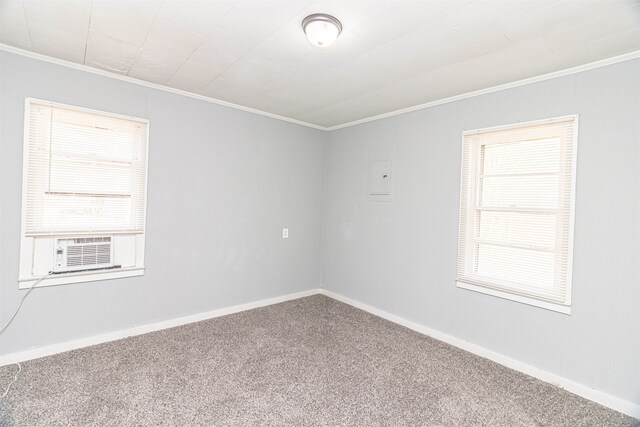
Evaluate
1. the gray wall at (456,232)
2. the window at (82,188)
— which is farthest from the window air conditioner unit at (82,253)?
the gray wall at (456,232)

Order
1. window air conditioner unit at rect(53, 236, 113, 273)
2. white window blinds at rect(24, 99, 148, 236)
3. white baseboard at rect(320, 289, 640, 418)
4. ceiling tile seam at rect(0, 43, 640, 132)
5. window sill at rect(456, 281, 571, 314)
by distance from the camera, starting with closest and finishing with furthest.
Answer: white baseboard at rect(320, 289, 640, 418) < ceiling tile seam at rect(0, 43, 640, 132) < window sill at rect(456, 281, 571, 314) < white window blinds at rect(24, 99, 148, 236) < window air conditioner unit at rect(53, 236, 113, 273)

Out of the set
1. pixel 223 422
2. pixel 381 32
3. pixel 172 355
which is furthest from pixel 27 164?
pixel 381 32

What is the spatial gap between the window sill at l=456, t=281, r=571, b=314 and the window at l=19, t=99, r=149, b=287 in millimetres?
3169

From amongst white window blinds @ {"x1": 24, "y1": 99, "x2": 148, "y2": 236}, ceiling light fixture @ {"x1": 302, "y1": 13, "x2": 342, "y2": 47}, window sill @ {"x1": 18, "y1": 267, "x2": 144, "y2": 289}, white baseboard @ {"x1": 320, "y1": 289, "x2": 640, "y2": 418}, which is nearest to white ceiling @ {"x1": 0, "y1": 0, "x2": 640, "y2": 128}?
ceiling light fixture @ {"x1": 302, "y1": 13, "x2": 342, "y2": 47}

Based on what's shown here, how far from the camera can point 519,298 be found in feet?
8.73

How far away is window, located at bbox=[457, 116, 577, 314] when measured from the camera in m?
2.46

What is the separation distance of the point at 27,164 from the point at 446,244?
3.73m

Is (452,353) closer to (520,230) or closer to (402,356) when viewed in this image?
(402,356)

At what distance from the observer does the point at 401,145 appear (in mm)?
3621

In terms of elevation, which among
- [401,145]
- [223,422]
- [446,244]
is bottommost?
[223,422]

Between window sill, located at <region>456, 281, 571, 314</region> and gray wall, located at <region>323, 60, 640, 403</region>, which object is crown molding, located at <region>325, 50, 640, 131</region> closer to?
gray wall, located at <region>323, 60, 640, 403</region>

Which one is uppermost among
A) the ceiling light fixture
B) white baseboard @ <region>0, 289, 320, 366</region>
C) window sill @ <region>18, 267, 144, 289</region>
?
the ceiling light fixture

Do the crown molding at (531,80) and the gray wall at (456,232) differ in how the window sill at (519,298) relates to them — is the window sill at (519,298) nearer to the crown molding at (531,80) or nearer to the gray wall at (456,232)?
the gray wall at (456,232)

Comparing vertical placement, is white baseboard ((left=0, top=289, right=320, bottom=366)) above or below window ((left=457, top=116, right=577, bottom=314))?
below
